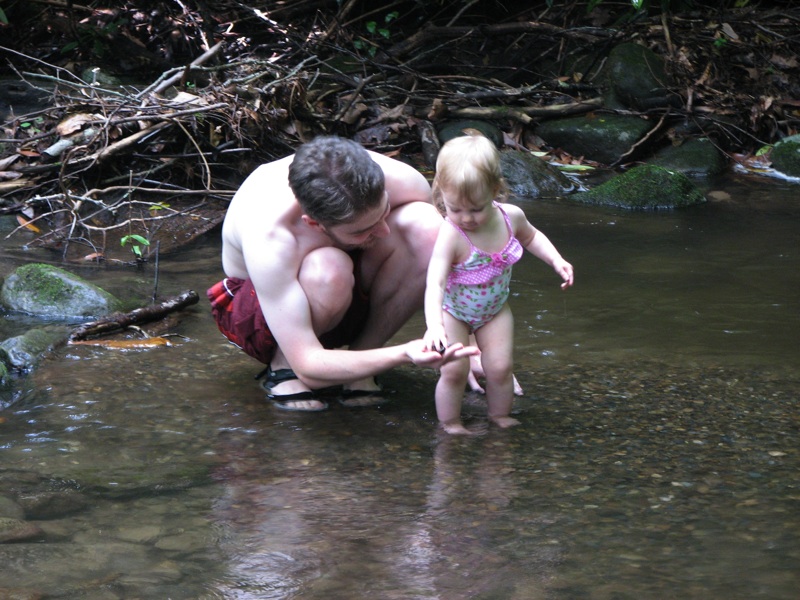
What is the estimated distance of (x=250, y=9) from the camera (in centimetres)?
793

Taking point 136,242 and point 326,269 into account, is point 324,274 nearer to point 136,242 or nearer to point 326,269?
point 326,269

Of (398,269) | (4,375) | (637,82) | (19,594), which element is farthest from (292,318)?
(637,82)

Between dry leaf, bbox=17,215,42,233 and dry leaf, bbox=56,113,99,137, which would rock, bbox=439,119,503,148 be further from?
dry leaf, bbox=17,215,42,233

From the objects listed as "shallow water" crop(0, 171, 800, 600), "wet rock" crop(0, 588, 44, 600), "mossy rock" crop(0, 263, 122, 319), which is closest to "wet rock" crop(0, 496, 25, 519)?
"shallow water" crop(0, 171, 800, 600)

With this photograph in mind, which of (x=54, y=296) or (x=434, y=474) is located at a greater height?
(x=54, y=296)

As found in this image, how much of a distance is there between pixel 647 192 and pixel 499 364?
4.04 meters

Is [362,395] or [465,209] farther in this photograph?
[362,395]

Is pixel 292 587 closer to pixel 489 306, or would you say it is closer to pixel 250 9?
pixel 489 306

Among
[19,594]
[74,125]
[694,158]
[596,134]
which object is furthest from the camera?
[596,134]

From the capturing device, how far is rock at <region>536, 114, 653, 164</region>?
26.5ft

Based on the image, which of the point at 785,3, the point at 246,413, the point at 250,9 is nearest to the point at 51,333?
the point at 246,413

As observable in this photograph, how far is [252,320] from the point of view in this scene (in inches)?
123

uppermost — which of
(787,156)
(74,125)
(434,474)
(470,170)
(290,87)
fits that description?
(290,87)

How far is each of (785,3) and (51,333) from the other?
28.4 ft
